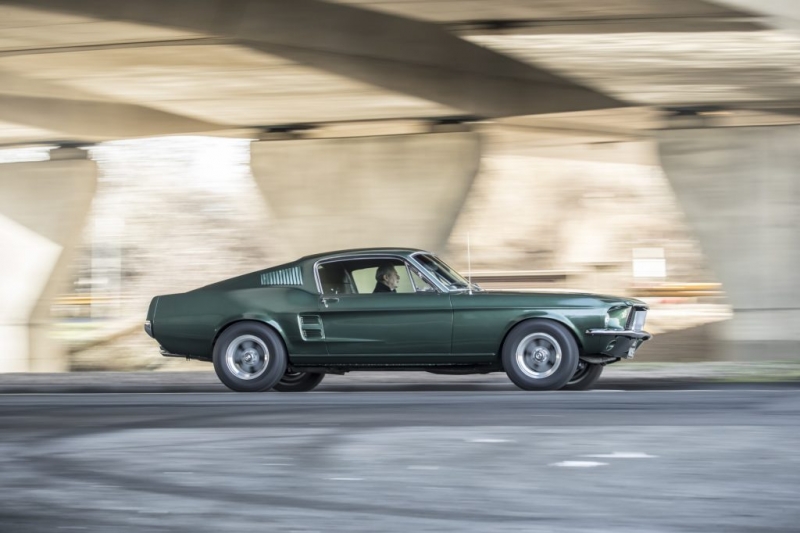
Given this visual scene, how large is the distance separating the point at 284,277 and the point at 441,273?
55.8 inches

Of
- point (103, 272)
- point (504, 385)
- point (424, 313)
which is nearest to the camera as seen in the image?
point (424, 313)

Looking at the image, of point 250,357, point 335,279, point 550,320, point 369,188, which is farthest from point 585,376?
point 369,188

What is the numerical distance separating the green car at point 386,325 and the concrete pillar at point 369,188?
7.38 m

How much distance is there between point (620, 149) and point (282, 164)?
388 inches

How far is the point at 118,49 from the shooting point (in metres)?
17.1

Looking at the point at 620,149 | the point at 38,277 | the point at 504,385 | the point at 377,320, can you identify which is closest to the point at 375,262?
the point at 377,320

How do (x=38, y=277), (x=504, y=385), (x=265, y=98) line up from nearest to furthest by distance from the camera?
(x=504, y=385) < (x=265, y=98) < (x=38, y=277)

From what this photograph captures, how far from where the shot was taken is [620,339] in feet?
38.9

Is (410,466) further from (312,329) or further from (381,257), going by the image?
(381,257)

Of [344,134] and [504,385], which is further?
[344,134]

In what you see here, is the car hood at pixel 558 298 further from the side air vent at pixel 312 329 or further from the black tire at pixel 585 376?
the side air vent at pixel 312 329

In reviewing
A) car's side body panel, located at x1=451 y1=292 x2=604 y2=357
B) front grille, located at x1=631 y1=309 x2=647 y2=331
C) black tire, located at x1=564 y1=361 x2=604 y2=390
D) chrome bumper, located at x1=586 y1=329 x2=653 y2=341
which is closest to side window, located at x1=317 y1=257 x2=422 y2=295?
car's side body panel, located at x1=451 y1=292 x2=604 y2=357

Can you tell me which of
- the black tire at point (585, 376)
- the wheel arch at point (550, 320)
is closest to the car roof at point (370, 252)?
the wheel arch at point (550, 320)

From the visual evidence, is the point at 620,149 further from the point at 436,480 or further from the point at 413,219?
the point at 436,480
